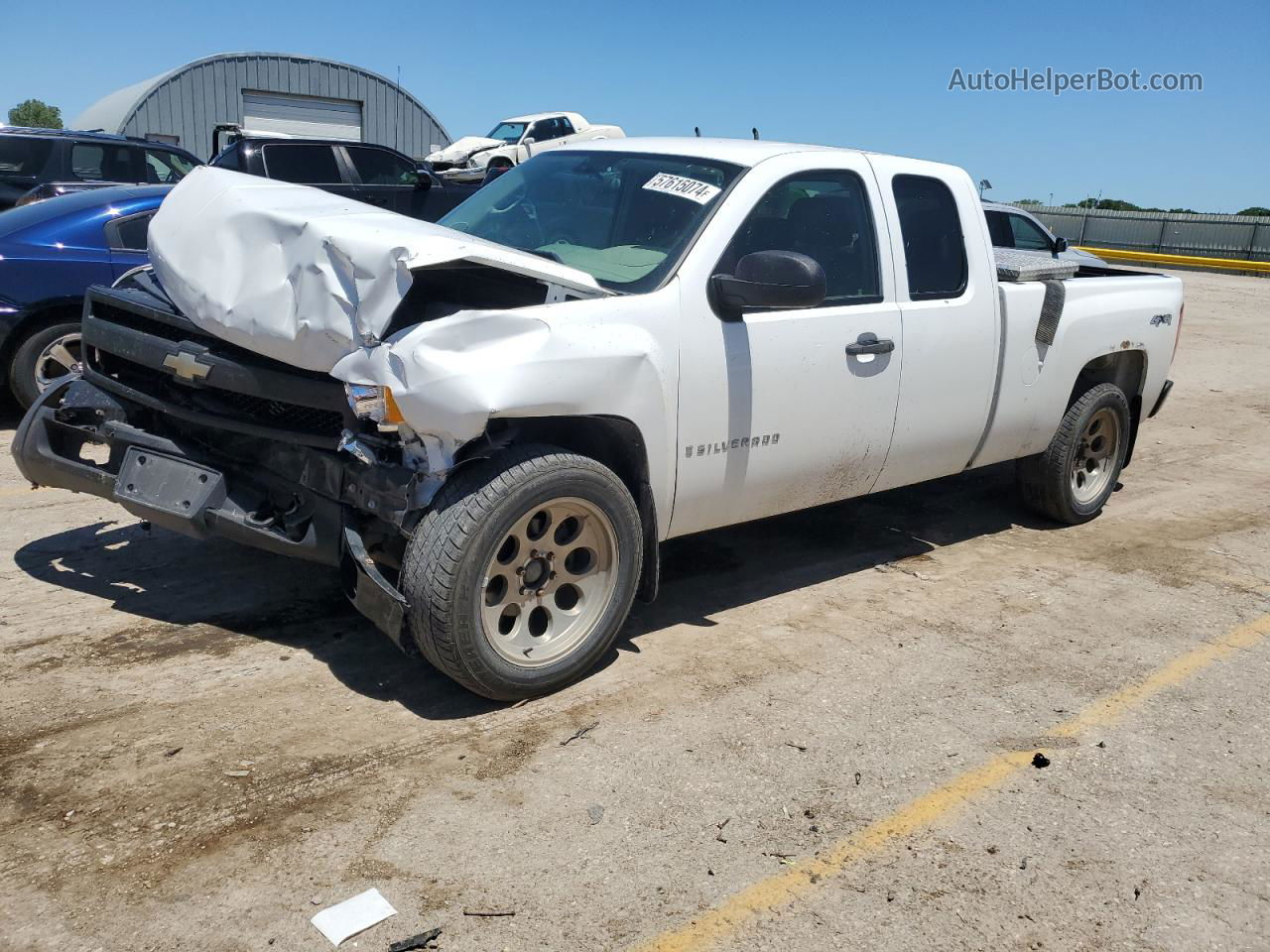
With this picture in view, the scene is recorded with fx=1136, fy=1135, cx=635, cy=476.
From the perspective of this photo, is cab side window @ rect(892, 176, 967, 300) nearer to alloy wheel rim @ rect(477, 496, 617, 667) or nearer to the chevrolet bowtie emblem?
alloy wheel rim @ rect(477, 496, 617, 667)

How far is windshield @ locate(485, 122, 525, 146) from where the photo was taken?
2562 cm

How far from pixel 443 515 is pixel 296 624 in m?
1.25

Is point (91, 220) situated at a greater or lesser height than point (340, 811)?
greater

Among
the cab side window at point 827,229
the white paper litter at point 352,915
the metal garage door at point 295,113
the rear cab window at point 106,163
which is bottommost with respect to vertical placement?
the white paper litter at point 352,915

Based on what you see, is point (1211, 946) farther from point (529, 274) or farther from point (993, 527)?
point (993, 527)

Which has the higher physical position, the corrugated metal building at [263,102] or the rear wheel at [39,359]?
the corrugated metal building at [263,102]

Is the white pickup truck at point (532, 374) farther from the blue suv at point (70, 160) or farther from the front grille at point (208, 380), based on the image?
the blue suv at point (70, 160)

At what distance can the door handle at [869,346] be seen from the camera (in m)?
4.80

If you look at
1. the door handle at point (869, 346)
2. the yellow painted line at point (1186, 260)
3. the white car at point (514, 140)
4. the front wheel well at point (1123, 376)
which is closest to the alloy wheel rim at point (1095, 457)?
the front wheel well at point (1123, 376)

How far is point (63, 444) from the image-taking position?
455 cm

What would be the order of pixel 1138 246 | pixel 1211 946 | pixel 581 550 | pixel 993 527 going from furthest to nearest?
pixel 1138 246, pixel 993 527, pixel 581 550, pixel 1211 946

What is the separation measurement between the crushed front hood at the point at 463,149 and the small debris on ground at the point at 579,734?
21827 mm

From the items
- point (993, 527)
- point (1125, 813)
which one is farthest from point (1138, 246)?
point (1125, 813)

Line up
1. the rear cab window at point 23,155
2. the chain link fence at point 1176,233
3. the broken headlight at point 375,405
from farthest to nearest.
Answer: the chain link fence at point 1176,233 < the rear cab window at point 23,155 < the broken headlight at point 375,405
